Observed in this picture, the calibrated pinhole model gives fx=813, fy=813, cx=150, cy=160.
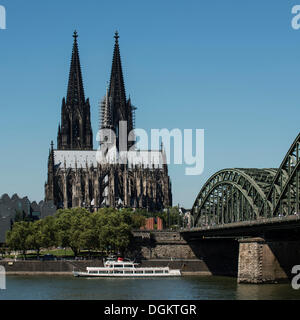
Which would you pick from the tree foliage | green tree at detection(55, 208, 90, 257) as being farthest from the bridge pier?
green tree at detection(55, 208, 90, 257)

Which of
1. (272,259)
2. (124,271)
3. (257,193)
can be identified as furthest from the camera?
(124,271)

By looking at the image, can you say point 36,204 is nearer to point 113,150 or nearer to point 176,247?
point 113,150

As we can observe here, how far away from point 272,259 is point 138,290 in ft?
47.5

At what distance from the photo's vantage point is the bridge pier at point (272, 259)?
84.1 meters

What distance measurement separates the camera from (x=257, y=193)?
93.0 metres

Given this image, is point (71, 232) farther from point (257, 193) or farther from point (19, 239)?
point (257, 193)

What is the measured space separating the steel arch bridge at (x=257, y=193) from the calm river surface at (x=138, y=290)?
8141 millimetres

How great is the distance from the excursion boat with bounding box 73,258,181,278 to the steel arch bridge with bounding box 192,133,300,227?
9786 mm

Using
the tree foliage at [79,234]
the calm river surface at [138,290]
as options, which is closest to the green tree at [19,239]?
the tree foliage at [79,234]

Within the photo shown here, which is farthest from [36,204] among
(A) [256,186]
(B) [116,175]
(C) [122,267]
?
(A) [256,186]

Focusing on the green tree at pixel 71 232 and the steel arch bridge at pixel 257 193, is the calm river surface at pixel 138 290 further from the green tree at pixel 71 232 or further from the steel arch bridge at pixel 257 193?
the green tree at pixel 71 232

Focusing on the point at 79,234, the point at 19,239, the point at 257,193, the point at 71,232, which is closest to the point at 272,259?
the point at 257,193

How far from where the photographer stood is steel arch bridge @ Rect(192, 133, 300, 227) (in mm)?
82625
